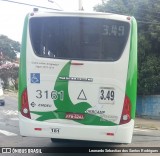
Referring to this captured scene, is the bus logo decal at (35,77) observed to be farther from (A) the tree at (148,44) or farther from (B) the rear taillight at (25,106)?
(A) the tree at (148,44)

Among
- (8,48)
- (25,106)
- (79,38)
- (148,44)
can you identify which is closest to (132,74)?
(79,38)

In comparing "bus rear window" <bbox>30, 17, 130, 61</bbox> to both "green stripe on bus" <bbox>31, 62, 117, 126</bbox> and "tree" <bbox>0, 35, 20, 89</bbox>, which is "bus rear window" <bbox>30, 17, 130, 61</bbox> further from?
"tree" <bbox>0, 35, 20, 89</bbox>

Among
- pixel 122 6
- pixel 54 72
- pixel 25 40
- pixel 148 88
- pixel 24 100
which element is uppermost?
pixel 122 6

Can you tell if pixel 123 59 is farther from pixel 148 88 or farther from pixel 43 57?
pixel 148 88

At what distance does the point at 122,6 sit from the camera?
26.9 m

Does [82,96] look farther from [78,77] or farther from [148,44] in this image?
[148,44]

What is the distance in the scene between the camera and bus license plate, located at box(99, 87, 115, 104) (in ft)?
25.8

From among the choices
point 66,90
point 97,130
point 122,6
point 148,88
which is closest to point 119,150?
Result: point 97,130

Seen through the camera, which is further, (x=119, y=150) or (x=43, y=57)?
(x=119, y=150)

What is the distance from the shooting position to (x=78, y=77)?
26.0 feet

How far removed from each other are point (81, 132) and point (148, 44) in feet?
59.9

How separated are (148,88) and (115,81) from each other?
17218 mm

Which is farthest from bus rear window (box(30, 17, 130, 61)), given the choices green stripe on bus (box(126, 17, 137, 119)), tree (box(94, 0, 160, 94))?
tree (box(94, 0, 160, 94))

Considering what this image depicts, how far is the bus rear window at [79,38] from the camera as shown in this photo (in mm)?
8055
